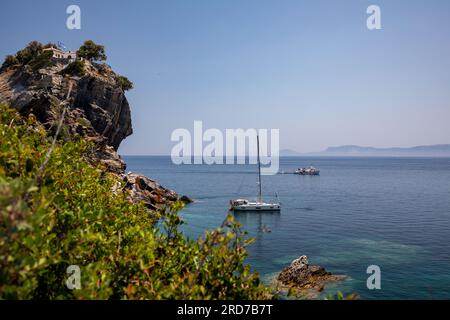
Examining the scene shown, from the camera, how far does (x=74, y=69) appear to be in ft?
234

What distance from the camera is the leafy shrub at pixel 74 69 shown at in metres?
70.8

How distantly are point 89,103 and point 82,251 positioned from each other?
72.0 m

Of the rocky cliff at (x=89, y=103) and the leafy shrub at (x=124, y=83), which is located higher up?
the leafy shrub at (x=124, y=83)

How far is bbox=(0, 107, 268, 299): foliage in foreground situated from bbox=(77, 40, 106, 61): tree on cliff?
81.9 meters

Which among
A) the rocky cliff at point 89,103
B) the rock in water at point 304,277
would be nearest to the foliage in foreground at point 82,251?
the rock in water at point 304,277

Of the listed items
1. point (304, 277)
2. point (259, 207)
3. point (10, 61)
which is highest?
point (10, 61)

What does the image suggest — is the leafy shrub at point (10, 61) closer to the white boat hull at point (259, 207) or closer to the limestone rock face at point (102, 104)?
the limestone rock face at point (102, 104)

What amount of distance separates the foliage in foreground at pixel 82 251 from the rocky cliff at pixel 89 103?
47.9 metres

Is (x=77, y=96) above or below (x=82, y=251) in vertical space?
above

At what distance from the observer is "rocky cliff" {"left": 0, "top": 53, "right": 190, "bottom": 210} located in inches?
2373

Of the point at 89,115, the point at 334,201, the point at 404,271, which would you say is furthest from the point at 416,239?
the point at 89,115

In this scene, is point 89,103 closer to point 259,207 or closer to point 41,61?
point 41,61

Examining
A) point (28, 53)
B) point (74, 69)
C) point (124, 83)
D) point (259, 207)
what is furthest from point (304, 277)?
point (28, 53)
